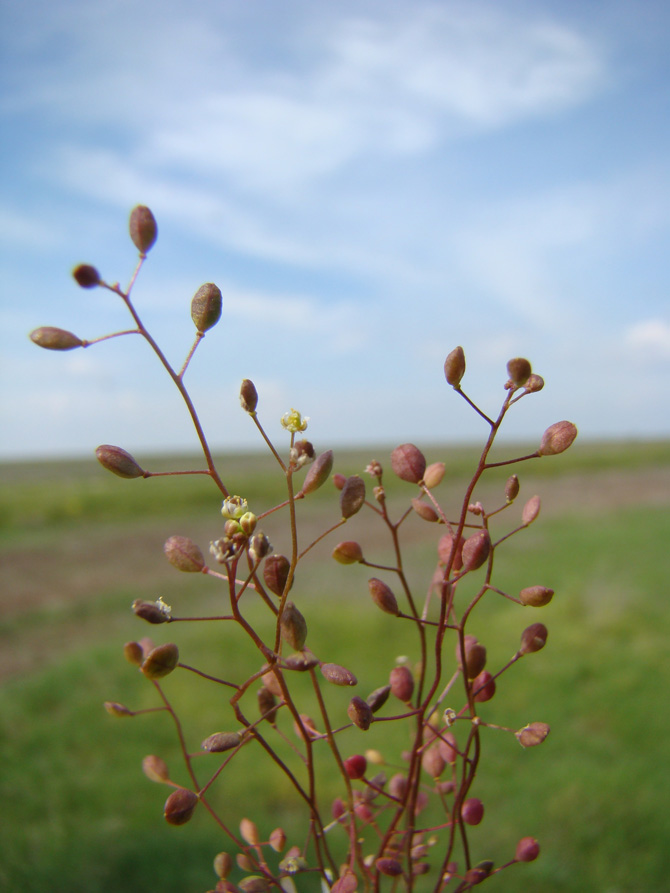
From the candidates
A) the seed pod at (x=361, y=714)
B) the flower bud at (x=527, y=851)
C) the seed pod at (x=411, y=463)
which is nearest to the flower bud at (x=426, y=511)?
the seed pod at (x=411, y=463)

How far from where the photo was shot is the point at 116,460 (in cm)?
34

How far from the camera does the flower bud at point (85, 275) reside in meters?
0.29

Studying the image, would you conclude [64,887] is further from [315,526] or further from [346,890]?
[315,526]

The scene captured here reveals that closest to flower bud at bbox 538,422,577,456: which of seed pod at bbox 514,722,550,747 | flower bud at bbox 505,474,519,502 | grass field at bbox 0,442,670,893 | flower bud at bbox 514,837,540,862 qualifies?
flower bud at bbox 505,474,519,502

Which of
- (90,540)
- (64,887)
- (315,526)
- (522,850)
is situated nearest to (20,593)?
(90,540)

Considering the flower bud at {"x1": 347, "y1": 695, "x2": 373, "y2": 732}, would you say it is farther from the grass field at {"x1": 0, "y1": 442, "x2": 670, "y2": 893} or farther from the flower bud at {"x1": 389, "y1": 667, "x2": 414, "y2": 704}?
the grass field at {"x1": 0, "y1": 442, "x2": 670, "y2": 893}

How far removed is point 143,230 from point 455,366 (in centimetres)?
18

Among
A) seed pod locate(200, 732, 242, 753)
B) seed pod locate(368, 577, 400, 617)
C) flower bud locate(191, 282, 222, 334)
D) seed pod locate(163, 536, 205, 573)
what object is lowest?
seed pod locate(200, 732, 242, 753)

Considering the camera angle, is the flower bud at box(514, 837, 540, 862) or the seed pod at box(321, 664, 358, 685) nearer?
the seed pod at box(321, 664, 358, 685)

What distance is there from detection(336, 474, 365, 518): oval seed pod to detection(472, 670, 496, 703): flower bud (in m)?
0.14

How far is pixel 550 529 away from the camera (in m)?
8.59

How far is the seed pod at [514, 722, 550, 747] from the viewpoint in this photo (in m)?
0.37

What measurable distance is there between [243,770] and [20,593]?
4868 mm

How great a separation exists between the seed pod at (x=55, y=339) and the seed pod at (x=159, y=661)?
0.15 meters
